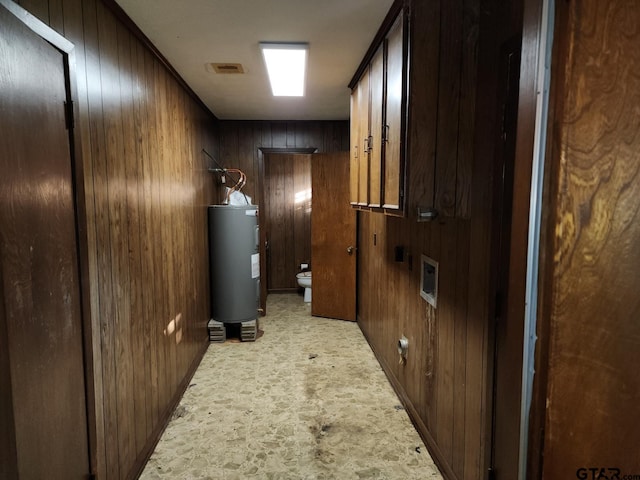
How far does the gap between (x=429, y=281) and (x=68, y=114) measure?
1.87m

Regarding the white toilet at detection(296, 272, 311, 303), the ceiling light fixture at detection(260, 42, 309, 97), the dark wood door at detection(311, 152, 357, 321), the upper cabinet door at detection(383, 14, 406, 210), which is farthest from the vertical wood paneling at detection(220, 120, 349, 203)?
the upper cabinet door at detection(383, 14, 406, 210)

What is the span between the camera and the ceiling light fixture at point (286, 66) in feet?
7.02

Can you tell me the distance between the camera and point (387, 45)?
1.86 metres

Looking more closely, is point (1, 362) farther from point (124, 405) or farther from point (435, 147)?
point (435, 147)

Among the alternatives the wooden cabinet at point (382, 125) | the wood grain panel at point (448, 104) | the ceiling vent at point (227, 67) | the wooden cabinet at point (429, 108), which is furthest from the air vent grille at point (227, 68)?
the wood grain panel at point (448, 104)

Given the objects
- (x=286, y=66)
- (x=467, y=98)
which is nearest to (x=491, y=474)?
(x=467, y=98)

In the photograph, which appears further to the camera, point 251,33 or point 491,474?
point 251,33

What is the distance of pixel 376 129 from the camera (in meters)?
2.10

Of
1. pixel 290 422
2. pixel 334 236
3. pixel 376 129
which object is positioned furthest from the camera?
pixel 334 236

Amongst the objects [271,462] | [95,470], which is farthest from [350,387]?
[95,470]

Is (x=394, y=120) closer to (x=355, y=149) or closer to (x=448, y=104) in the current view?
(x=448, y=104)

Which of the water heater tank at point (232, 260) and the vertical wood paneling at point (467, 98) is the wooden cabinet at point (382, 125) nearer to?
the vertical wood paneling at point (467, 98)

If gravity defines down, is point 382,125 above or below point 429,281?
above

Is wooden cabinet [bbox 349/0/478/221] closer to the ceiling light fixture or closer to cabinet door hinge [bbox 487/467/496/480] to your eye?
the ceiling light fixture
